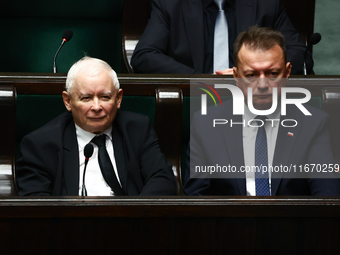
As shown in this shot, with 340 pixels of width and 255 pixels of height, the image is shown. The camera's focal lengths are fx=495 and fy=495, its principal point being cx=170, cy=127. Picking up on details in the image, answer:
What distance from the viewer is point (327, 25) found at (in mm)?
1854

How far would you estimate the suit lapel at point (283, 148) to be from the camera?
0.90 m

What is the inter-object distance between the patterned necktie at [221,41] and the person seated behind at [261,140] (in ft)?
1.07

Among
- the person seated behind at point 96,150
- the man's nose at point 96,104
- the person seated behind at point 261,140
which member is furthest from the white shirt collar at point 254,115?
the man's nose at point 96,104

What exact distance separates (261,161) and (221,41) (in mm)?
478

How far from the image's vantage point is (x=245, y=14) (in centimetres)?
131
